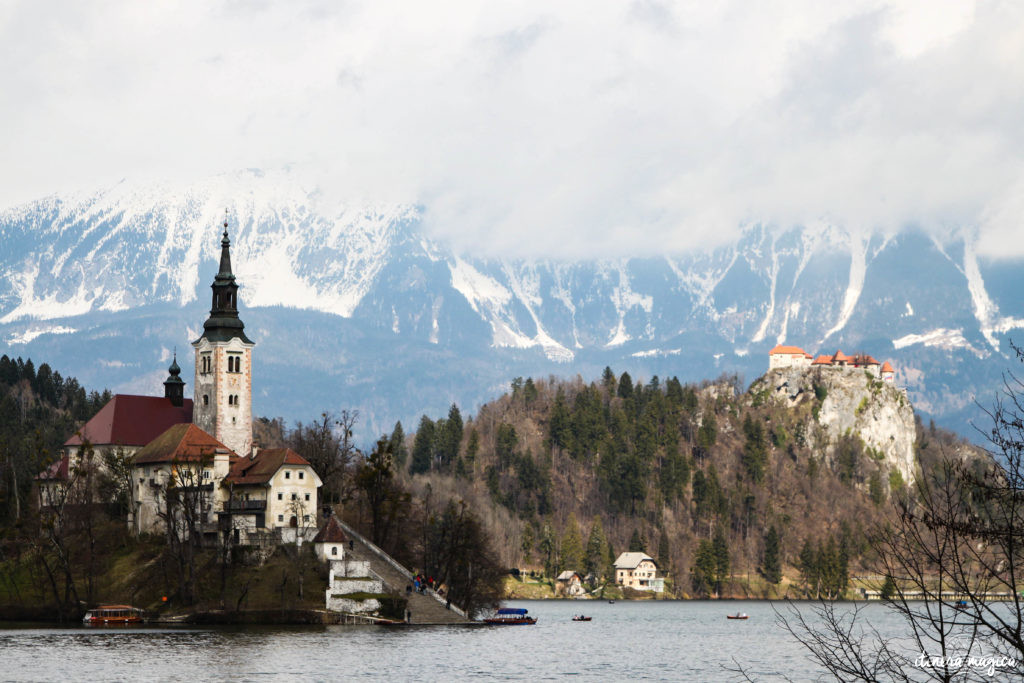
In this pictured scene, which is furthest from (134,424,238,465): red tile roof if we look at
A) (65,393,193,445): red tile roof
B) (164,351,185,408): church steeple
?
(164,351,185,408): church steeple

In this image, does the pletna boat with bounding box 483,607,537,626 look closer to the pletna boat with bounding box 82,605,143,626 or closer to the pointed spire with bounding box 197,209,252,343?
the pletna boat with bounding box 82,605,143,626

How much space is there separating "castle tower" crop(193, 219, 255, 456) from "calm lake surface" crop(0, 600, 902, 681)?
3822 centimetres

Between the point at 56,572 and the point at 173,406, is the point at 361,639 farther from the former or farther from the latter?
the point at 173,406

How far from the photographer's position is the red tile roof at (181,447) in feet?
462

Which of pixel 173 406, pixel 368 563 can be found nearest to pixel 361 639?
pixel 368 563

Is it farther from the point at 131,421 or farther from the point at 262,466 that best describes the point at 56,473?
the point at 262,466

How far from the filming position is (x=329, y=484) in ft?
521

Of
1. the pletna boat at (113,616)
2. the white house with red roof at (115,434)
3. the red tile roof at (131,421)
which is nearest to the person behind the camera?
the pletna boat at (113,616)

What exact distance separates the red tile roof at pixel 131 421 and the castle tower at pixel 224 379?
4357 mm

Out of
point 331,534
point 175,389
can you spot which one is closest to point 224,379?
point 175,389

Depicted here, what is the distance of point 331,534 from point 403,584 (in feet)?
27.8

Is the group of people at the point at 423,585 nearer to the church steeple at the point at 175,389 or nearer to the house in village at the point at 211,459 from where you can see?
the house in village at the point at 211,459

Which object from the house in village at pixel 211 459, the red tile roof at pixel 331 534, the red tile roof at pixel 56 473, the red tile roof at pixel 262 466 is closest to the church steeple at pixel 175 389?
the house in village at pixel 211 459

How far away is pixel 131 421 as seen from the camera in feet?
518
